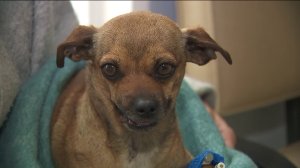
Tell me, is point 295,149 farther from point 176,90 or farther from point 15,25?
point 15,25

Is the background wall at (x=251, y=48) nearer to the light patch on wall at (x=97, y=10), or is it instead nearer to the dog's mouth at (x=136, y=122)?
the light patch on wall at (x=97, y=10)

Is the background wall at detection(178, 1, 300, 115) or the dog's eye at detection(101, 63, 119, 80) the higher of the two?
the dog's eye at detection(101, 63, 119, 80)

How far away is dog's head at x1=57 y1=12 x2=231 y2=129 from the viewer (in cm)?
93

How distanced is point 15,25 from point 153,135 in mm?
491

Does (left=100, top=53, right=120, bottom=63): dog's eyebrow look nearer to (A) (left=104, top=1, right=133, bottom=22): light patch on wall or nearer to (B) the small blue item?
(B) the small blue item

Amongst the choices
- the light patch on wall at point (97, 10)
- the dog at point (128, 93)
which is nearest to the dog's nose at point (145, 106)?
the dog at point (128, 93)

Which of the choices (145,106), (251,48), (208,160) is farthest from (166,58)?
(251,48)

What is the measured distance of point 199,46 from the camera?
1.10 metres

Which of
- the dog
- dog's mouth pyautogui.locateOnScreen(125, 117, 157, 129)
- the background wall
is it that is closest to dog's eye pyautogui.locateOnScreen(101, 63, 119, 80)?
the dog

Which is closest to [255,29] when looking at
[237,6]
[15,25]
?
[237,6]

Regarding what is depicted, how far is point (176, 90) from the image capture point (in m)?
1.04

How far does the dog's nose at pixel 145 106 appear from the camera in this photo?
90 cm

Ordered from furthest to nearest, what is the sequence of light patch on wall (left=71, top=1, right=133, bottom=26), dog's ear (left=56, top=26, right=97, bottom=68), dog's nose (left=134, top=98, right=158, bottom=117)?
1. light patch on wall (left=71, top=1, right=133, bottom=26)
2. dog's ear (left=56, top=26, right=97, bottom=68)
3. dog's nose (left=134, top=98, right=158, bottom=117)

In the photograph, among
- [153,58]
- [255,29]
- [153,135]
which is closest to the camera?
[153,58]
